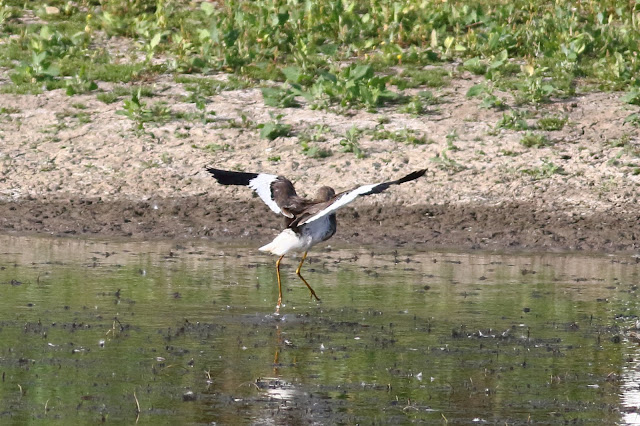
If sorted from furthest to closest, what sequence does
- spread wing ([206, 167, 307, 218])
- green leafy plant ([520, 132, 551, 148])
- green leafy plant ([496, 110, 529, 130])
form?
green leafy plant ([496, 110, 529, 130])
green leafy plant ([520, 132, 551, 148])
spread wing ([206, 167, 307, 218])

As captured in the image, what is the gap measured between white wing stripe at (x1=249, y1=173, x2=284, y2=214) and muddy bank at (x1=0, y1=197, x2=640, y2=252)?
7.95 ft

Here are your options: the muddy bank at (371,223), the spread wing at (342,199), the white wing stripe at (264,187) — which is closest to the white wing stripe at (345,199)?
the spread wing at (342,199)

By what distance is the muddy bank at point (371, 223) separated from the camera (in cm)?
1301

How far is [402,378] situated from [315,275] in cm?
388

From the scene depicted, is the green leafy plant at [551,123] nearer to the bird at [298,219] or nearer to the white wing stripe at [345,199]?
the bird at [298,219]

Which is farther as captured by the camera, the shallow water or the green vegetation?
Answer: the green vegetation

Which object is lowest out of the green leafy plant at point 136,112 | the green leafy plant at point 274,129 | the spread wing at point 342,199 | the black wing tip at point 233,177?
the green leafy plant at point 274,129

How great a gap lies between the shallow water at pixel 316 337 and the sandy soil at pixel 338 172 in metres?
0.89

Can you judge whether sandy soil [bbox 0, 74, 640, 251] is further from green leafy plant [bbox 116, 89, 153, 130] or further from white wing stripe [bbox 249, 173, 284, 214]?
white wing stripe [bbox 249, 173, 284, 214]

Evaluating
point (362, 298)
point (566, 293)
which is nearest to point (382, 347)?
point (362, 298)

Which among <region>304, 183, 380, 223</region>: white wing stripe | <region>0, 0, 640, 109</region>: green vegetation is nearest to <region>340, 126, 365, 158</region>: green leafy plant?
<region>0, 0, 640, 109</region>: green vegetation

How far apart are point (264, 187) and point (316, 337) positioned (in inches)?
87.4

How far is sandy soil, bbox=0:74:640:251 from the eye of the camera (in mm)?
13305

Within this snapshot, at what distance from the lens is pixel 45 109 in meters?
16.1
